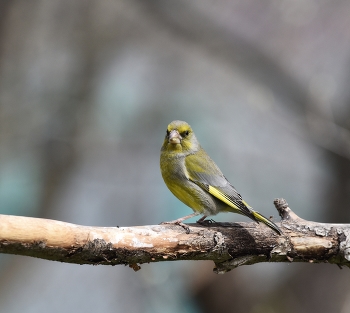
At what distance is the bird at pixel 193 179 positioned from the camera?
12.4 feet

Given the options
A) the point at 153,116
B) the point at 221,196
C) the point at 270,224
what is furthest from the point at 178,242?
the point at 153,116

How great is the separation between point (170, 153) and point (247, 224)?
0.91 m

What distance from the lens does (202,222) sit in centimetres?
350

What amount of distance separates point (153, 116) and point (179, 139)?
3367 millimetres

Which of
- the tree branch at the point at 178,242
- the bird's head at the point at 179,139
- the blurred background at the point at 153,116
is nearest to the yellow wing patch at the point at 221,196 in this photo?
the tree branch at the point at 178,242

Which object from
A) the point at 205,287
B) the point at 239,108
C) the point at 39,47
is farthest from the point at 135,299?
the point at 39,47

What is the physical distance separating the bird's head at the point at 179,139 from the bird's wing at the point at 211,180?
91 mm

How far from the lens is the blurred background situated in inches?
258

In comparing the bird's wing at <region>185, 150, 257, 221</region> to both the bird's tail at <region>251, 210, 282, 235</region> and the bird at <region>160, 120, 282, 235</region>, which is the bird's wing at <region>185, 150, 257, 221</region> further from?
the bird's tail at <region>251, 210, 282, 235</region>

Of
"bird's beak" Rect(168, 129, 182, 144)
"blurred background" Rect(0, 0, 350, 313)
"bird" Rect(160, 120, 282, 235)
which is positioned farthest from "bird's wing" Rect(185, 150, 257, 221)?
"blurred background" Rect(0, 0, 350, 313)

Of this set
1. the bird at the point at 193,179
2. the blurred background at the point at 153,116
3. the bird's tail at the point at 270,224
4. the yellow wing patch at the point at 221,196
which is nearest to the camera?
the bird's tail at the point at 270,224

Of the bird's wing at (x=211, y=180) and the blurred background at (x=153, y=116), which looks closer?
the bird's wing at (x=211, y=180)

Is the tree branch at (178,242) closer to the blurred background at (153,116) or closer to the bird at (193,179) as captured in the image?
the bird at (193,179)

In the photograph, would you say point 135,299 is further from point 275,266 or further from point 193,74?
point 193,74
